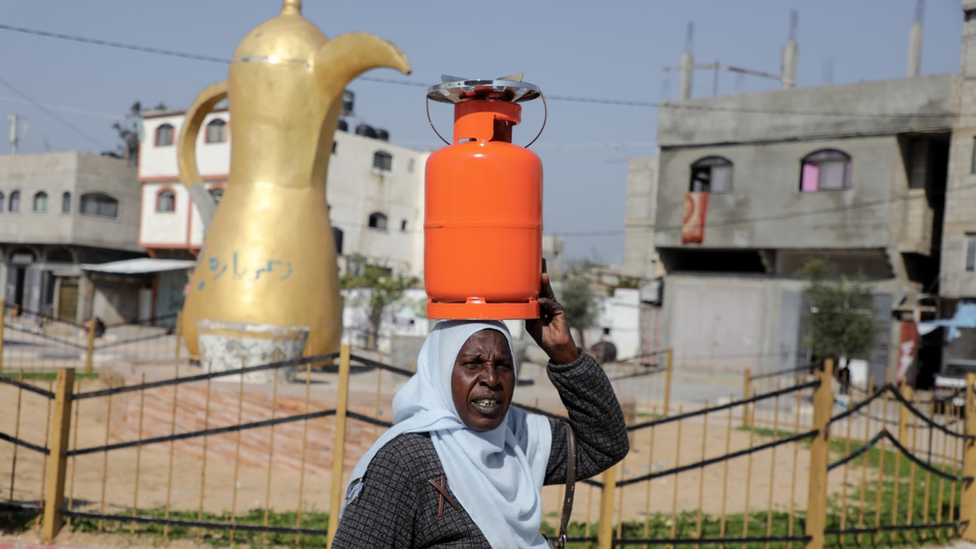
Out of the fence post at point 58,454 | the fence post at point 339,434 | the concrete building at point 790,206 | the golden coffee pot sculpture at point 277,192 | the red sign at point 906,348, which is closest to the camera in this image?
the fence post at point 339,434

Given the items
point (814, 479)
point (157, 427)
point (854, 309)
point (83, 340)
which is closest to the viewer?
point (814, 479)

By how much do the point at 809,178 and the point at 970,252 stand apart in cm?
418

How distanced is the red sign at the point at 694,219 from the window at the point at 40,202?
22.4 m

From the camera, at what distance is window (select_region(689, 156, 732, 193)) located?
22703 millimetres

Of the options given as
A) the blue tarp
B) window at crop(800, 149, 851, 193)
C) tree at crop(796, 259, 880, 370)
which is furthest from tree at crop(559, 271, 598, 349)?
the blue tarp

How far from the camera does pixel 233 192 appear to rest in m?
9.78

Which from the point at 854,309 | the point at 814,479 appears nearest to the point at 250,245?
the point at 814,479

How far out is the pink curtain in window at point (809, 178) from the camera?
69.6ft

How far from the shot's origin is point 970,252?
61.2 feet

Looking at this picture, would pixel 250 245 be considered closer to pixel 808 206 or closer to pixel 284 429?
pixel 284 429

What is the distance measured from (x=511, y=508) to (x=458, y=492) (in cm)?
16

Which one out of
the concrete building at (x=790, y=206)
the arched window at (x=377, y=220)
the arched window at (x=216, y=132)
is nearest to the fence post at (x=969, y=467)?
the concrete building at (x=790, y=206)

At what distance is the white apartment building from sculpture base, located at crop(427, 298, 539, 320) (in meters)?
25.2

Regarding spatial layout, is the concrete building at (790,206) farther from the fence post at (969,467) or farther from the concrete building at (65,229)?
the concrete building at (65,229)
